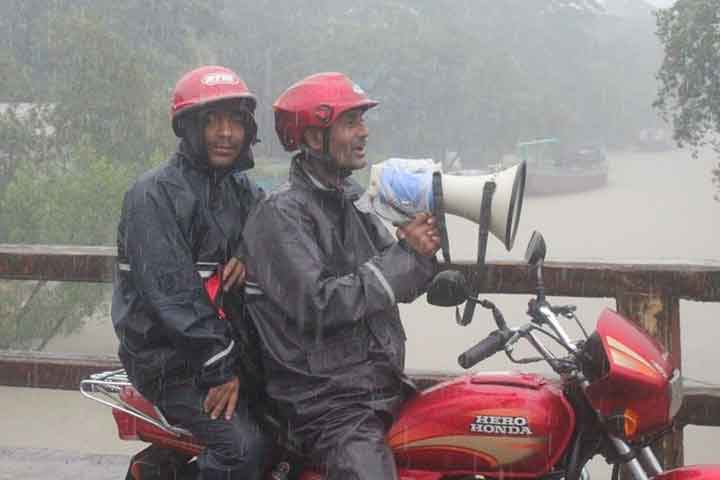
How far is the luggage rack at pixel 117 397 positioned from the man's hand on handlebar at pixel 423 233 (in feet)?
2.79

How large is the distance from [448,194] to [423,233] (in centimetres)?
12

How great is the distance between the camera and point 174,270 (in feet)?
8.17

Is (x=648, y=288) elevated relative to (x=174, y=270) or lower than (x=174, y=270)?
lower

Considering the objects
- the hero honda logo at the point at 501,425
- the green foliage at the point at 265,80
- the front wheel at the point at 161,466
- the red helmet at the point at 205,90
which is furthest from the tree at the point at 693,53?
the hero honda logo at the point at 501,425

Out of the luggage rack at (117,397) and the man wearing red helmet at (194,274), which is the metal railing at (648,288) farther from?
the luggage rack at (117,397)

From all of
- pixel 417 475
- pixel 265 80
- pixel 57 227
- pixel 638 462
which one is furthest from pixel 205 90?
pixel 265 80

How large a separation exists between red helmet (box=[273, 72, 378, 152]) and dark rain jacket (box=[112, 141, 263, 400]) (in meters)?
0.31

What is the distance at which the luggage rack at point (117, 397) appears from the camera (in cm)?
266

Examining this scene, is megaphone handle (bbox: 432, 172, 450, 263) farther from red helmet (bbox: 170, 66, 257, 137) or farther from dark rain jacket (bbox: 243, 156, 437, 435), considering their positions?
red helmet (bbox: 170, 66, 257, 137)

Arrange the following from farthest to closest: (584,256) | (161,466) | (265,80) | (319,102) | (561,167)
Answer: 1. (561,167)
2. (265,80)
3. (584,256)
4. (161,466)
5. (319,102)

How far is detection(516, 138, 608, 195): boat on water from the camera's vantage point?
5082 cm

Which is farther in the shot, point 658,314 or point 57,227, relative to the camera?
point 57,227

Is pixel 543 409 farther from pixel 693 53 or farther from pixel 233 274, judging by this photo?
pixel 693 53

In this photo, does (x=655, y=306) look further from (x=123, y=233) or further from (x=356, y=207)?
(x=123, y=233)
